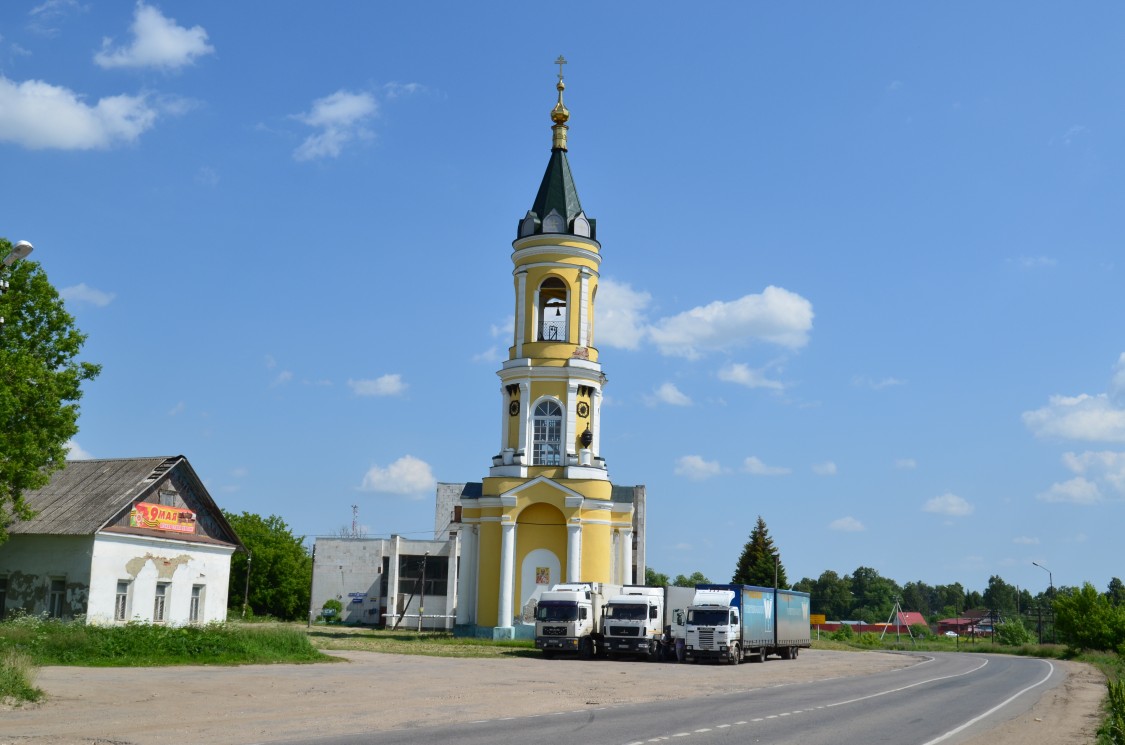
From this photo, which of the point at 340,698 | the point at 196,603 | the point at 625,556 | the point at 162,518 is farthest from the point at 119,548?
the point at 625,556

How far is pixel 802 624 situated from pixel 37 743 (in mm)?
40299

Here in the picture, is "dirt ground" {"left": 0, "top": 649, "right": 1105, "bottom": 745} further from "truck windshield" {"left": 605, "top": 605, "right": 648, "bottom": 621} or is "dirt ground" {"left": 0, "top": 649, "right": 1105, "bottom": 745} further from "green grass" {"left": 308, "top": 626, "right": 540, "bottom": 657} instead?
"truck windshield" {"left": 605, "top": 605, "right": 648, "bottom": 621}

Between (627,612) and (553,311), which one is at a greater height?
(553,311)

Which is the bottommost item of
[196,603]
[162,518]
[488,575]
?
[196,603]

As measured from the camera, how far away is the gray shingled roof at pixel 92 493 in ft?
117

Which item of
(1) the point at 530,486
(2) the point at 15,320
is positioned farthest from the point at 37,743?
(1) the point at 530,486

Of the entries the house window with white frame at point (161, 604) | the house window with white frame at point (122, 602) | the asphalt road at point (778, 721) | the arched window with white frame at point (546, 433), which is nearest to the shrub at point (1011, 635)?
the arched window with white frame at point (546, 433)

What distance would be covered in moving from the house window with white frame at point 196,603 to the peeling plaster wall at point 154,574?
7 cm

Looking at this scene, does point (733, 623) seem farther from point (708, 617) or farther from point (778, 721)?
point (778, 721)

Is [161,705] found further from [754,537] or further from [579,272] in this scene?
[754,537]

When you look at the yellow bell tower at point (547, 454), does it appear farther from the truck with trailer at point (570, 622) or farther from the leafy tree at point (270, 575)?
the leafy tree at point (270, 575)

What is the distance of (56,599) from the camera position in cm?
3544

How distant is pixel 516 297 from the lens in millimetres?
54188

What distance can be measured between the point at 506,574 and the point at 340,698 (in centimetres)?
2879
